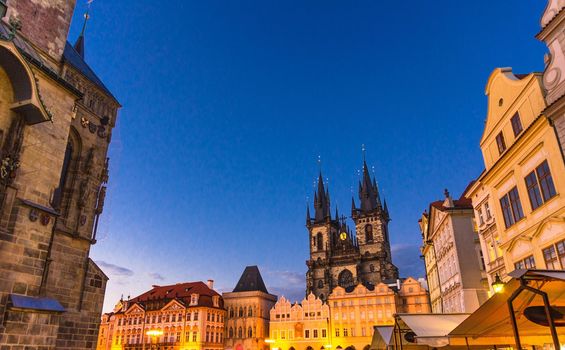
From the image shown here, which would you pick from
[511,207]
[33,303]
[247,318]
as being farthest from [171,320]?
[511,207]

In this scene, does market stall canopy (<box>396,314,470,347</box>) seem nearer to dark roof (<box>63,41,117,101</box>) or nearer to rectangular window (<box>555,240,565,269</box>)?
rectangular window (<box>555,240,565,269</box>)

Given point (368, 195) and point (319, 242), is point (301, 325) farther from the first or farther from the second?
point (368, 195)

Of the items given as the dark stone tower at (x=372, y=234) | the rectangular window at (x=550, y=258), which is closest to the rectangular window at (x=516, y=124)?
the rectangular window at (x=550, y=258)

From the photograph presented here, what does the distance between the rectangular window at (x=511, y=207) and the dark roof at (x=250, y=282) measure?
190 feet

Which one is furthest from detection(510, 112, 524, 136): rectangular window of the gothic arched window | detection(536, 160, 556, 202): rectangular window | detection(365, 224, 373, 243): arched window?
detection(365, 224, 373, 243): arched window

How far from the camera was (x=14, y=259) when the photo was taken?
34.2 ft

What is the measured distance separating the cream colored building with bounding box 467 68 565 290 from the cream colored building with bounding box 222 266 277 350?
51653 mm

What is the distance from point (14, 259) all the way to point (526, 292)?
39.2ft

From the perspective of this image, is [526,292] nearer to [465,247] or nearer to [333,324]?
[465,247]

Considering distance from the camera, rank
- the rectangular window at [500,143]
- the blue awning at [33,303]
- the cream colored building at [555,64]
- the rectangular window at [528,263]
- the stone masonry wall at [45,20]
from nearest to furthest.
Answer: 1. the blue awning at [33,303]
2. the cream colored building at [555,64]
3. the stone masonry wall at [45,20]
4. the rectangular window at [528,263]
5. the rectangular window at [500,143]

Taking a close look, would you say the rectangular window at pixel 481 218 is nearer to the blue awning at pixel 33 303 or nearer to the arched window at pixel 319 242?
the blue awning at pixel 33 303

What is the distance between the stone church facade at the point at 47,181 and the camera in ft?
34.3

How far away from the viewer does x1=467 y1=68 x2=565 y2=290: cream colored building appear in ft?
42.8

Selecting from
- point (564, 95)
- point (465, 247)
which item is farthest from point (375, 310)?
point (564, 95)
